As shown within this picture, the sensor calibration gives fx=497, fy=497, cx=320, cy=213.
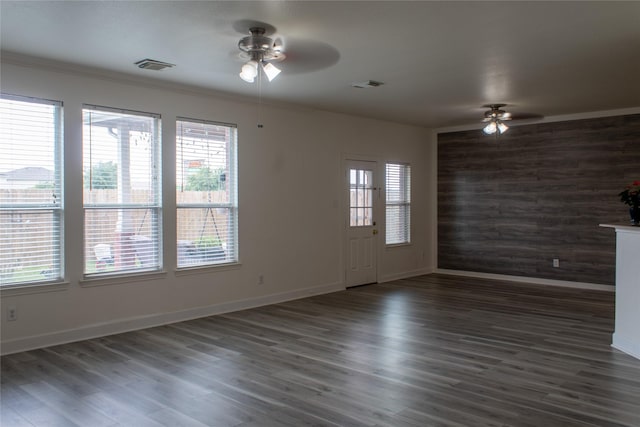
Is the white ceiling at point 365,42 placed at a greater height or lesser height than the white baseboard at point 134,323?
greater

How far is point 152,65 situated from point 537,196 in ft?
20.1

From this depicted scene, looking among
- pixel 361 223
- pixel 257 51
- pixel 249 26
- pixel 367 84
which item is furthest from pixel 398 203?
pixel 249 26

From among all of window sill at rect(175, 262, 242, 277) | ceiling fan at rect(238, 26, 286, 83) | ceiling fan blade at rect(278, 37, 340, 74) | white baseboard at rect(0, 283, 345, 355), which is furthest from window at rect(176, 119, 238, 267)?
ceiling fan at rect(238, 26, 286, 83)

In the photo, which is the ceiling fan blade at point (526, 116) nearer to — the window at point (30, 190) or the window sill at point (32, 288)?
the window at point (30, 190)

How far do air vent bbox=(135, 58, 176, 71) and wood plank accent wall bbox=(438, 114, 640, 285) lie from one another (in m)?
5.68

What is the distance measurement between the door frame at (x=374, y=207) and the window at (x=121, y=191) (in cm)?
302

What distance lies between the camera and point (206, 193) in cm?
580

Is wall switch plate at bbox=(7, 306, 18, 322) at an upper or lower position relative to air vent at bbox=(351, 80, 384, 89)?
lower

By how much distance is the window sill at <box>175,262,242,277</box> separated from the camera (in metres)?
5.57

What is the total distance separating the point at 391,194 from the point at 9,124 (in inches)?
225

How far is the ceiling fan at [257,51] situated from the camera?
3.76 m

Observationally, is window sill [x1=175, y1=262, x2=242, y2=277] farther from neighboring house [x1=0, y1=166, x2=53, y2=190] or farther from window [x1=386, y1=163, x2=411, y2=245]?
window [x1=386, y1=163, x2=411, y2=245]

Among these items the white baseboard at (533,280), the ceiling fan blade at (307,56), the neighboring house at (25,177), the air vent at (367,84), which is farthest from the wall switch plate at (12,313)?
the white baseboard at (533,280)

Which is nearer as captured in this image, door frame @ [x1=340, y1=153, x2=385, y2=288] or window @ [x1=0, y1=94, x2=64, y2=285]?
window @ [x1=0, y1=94, x2=64, y2=285]
